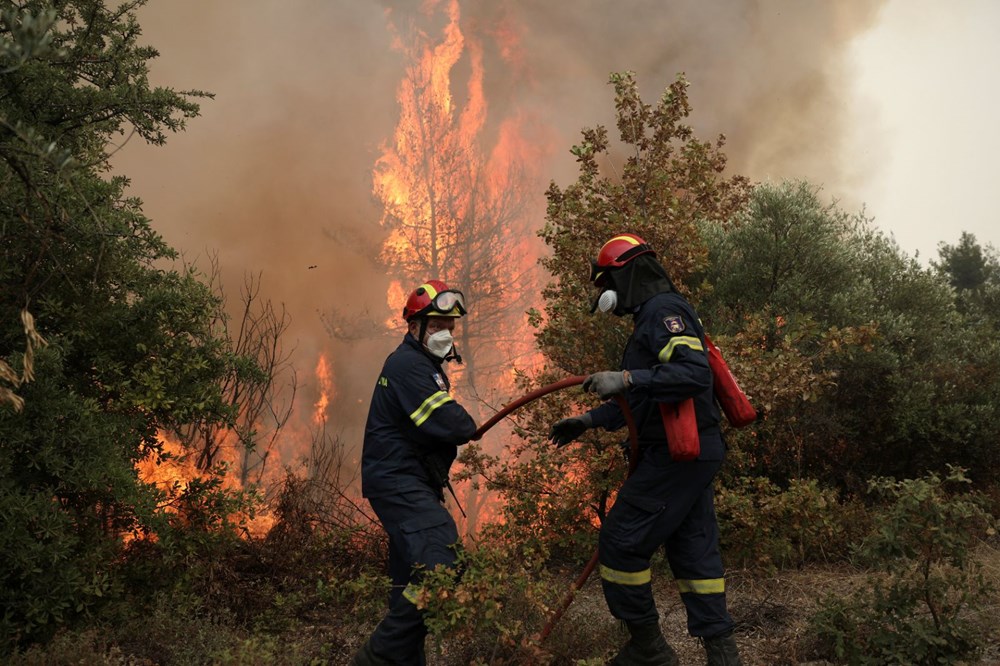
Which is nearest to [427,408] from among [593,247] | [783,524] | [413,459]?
[413,459]

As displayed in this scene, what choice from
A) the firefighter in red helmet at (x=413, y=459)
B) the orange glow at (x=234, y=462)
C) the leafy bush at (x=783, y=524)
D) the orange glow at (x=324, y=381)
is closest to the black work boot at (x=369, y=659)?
the firefighter in red helmet at (x=413, y=459)

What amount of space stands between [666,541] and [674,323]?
112 centimetres

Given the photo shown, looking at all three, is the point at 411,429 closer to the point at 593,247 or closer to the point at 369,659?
the point at 369,659

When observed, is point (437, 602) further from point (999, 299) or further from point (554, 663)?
point (999, 299)

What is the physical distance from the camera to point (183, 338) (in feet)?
17.4

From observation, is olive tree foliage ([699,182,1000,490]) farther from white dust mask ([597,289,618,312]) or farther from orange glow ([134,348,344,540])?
orange glow ([134,348,344,540])

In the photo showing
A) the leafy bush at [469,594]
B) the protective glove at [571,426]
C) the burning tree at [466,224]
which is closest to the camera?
the leafy bush at [469,594]

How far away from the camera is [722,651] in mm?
3457

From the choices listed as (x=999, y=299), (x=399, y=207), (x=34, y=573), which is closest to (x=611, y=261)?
(x=34, y=573)

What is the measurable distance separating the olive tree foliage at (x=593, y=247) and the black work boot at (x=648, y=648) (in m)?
2.23

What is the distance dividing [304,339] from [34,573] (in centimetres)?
1573

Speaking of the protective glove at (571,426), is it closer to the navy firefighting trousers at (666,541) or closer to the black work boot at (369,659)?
the navy firefighting trousers at (666,541)

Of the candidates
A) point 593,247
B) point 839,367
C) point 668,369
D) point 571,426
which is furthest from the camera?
point 839,367

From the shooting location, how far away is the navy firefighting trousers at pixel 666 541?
11.4ft
